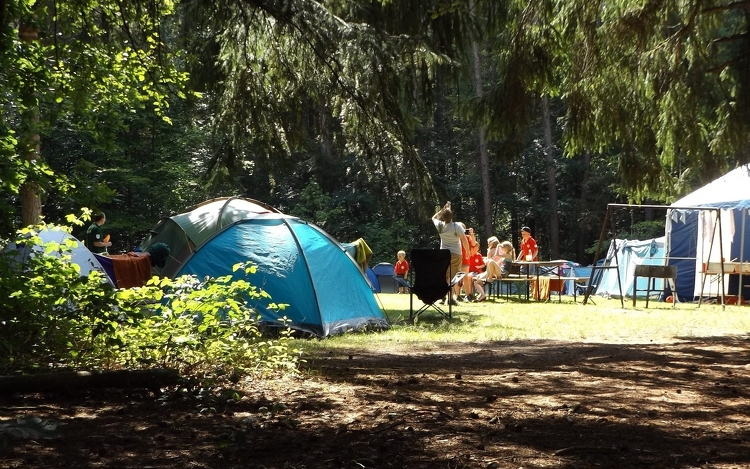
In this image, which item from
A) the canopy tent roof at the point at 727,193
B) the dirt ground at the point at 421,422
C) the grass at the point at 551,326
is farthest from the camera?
the canopy tent roof at the point at 727,193

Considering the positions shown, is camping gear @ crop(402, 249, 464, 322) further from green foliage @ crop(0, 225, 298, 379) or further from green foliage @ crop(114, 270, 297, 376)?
green foliage @ crop(0, 225, 298, 379)

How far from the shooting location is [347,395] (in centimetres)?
501

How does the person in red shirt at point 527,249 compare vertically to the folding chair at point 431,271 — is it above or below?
above

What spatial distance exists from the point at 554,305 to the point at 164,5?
1007 centimetres

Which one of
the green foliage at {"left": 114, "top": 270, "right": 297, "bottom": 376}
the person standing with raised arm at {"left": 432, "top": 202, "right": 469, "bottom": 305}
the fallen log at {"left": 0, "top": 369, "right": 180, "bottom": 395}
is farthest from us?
the person standing with raised arm at {"left": 432, "top": 202, "right": 469, "bottom": 305}

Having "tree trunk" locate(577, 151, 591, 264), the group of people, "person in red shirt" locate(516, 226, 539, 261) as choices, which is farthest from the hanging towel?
"tree trunk" locate(577, 151, 591, 264)

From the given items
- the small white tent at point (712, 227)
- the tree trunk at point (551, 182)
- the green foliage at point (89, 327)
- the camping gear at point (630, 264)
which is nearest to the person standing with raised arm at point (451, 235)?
the small white tent at point (712, 227)

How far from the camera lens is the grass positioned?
8875 mm

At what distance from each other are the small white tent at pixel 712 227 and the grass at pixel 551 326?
2.60m

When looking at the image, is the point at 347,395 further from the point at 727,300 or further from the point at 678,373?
the point at 727,300

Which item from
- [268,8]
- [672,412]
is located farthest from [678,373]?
[268,8]

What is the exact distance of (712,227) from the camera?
53.3ft

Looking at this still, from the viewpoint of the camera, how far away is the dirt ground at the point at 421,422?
349 centimetres

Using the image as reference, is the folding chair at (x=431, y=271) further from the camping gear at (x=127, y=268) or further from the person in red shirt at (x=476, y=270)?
the person in red shirt at (x=476, y=270)
